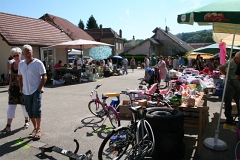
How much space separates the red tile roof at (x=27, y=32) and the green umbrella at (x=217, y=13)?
1281 cm

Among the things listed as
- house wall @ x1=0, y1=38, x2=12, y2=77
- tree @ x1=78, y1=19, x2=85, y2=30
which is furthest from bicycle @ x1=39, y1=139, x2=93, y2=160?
tree @ x1=78, y1=19, x2=85, y2=30

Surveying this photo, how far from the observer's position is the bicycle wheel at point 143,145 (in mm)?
3332

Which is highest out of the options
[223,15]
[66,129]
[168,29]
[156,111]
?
[168,29]

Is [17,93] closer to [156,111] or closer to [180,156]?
[156,111]

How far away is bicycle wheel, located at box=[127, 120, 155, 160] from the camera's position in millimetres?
3332

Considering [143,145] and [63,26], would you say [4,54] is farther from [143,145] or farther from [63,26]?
[63,26]

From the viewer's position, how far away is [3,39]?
45.5ft

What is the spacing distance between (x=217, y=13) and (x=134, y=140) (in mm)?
2403

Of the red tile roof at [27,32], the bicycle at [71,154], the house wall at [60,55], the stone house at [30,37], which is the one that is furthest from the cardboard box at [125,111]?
the house wall at [60,55]

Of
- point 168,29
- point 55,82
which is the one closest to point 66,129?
point 55,82

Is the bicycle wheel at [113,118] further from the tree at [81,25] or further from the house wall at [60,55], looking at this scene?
the tree at [81,25]

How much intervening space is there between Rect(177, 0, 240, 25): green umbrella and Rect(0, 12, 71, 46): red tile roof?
1281cm

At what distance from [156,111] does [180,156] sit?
2.74 feet

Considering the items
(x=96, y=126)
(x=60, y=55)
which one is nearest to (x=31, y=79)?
(x=96, y=126)
